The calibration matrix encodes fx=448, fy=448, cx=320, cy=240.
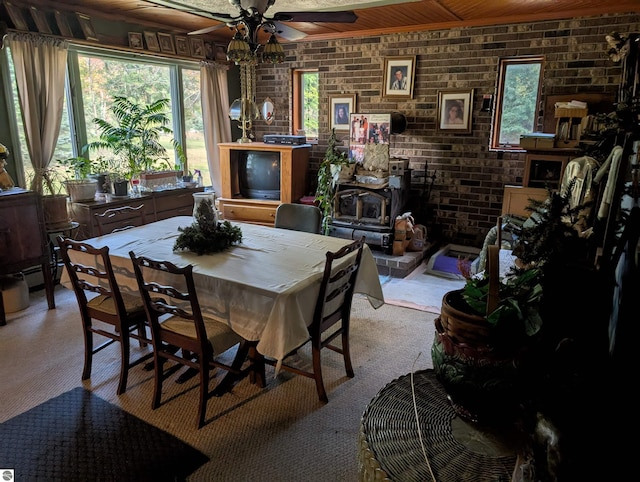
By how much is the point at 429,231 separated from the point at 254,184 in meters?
2.16

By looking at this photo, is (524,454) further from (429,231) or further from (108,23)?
(108,23)

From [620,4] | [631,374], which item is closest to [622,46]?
[620,4]

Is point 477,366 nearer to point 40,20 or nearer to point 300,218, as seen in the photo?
point 300,218

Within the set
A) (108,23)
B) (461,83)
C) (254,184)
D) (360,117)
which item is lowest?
(254,184)

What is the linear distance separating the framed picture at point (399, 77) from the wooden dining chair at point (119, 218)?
9.56ft

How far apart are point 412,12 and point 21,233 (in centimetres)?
372

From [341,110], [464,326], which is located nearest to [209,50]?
[341,110]

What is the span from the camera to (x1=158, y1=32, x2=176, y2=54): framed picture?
4750 mm

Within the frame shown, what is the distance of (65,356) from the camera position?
2.78 metres

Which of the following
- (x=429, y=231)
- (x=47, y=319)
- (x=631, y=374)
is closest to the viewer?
(x=631, y=374)

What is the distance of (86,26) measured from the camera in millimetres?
4027

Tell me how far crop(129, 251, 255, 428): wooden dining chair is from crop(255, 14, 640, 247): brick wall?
3.31m

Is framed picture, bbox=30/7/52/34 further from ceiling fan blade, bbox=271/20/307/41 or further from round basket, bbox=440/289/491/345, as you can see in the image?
round basket, bbox=440/289/491/345

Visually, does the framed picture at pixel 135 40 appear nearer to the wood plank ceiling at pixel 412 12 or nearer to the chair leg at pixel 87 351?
the wood plank ceiling at pixel 412 12
